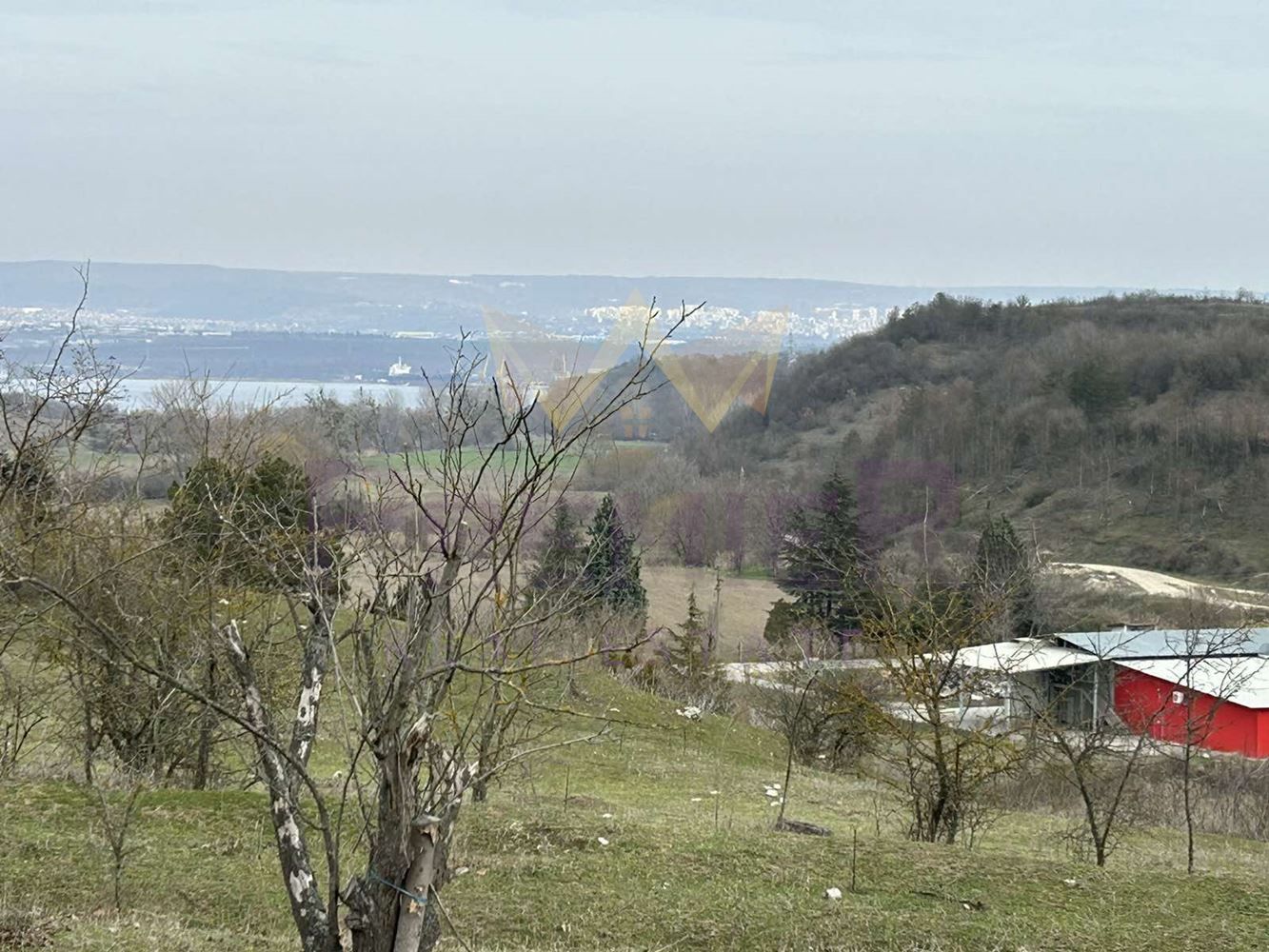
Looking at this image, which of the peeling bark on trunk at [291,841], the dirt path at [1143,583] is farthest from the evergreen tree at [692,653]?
the peeling bark on trunk at [291,841]

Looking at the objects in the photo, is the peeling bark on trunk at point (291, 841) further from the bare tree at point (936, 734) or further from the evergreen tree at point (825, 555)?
the evergreen tree at point (825, 555)

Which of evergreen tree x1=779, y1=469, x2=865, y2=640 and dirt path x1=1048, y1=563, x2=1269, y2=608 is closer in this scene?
evergreen tree x1=779, y1=469, x2=865, y2=640

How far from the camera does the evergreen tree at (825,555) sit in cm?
3678

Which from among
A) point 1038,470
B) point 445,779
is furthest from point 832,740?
point 1038,470

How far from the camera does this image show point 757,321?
55000 mm

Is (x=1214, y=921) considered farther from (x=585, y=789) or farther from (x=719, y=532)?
(x=719, y=532)

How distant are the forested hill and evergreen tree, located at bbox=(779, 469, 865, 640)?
10639mm

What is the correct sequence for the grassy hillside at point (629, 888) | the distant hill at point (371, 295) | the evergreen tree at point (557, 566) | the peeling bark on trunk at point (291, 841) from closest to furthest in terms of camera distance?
the peeling bark on trunk at point (291, 841), the evergreen tree at point (557, 566), the grassy hillside at point (629, 888), the distant hill at point (371, 295)

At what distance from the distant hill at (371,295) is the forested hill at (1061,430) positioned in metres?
8.08

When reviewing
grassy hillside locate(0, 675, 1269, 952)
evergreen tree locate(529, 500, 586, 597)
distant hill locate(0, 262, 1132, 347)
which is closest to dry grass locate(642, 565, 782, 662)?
distant hill locate(0, 262, 1132, 347)

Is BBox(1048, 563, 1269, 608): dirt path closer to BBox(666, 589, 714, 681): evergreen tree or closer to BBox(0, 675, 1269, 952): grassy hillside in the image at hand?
BBox(666, 589, 714, 681): evergreen tree

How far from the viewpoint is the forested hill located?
64500 mm

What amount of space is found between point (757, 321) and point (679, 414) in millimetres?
5332

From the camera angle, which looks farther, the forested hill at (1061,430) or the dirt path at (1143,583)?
the forested hill at (1061,430)
